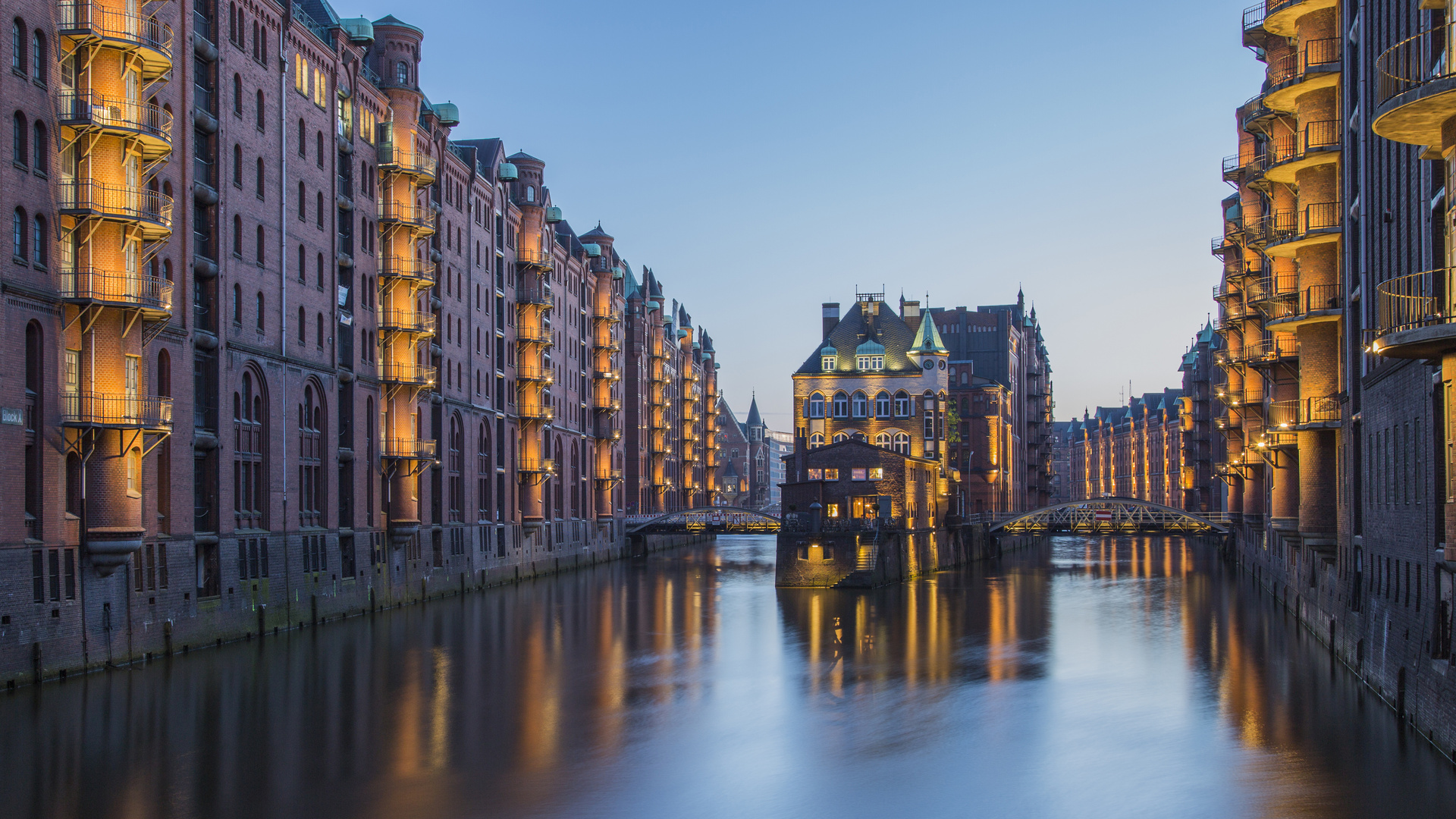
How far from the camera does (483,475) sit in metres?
77.2

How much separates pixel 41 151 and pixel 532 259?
48.9 metres

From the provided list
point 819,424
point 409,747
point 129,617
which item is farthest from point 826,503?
point 409,747

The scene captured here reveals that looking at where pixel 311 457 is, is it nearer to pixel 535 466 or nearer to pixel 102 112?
pixel 102 112

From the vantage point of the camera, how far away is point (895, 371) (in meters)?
99.8

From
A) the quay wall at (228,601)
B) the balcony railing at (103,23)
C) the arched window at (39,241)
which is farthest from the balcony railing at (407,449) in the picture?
the arched window at (39,241)

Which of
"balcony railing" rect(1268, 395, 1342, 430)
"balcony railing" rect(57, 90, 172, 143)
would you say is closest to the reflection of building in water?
"balcony railing" rect(1268, 395, 1342, 430)

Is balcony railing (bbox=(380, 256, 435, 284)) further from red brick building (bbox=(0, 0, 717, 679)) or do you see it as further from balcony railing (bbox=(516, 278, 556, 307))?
balcony railing (bbox=(516, 278, 556, 307))

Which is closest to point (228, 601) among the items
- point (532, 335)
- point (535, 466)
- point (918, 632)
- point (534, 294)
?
point (918, 632)

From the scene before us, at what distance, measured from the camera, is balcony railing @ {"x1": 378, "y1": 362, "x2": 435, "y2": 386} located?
61.8 m

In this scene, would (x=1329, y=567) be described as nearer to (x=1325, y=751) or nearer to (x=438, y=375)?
(x=1325, y=751)

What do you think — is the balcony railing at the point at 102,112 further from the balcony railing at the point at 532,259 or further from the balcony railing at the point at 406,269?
the balcony railing at the point at 532,259

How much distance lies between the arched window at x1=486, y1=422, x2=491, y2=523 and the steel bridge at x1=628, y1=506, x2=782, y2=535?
876 inches

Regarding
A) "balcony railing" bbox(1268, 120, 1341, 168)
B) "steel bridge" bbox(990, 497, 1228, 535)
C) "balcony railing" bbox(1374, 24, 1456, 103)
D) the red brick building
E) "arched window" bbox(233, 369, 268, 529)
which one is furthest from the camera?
"steel bridge" bbox(990, 497, 1228, 535)

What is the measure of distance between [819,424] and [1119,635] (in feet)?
156
